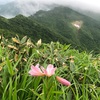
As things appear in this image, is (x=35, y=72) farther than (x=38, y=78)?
No

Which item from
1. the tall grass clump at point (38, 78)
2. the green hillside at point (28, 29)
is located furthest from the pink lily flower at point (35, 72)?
the green hillside at point (28, 29)

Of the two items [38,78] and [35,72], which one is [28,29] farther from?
[35,72]

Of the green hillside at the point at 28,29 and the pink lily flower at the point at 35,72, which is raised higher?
the pink lily flower at the point at 35,72

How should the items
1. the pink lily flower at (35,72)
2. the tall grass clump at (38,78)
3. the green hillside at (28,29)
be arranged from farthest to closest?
the green hillside at (28,29), the tall grass clump at (38,78), the pink lily flower at (35,72)

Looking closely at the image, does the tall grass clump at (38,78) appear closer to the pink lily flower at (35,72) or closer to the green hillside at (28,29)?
the pink lily flower at (35,72)

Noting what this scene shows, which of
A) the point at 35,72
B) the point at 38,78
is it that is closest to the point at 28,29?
the point at 38,78

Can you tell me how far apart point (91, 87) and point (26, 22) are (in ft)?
536

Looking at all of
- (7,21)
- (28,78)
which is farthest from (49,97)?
(7,21)

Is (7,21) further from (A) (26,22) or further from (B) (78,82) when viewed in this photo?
(B) (78,82)

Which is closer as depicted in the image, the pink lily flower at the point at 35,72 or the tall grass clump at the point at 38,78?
the pink lily flower at the point at 35,72

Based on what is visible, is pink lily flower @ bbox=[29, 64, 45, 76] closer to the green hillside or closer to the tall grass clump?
the tall grass clump

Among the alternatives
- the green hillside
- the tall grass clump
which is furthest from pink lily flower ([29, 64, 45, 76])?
the green hillside

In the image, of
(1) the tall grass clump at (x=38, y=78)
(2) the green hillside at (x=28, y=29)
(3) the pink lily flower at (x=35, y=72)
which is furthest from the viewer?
(2) the green hillside at (x=28, y=29)

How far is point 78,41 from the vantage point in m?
182
